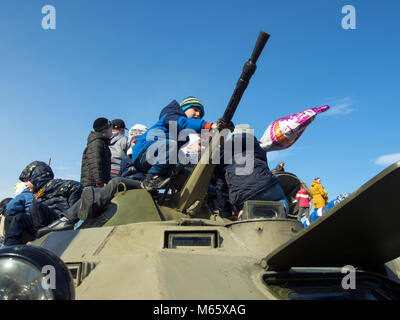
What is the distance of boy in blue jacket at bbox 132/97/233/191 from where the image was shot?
15.4ft

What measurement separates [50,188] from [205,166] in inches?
145

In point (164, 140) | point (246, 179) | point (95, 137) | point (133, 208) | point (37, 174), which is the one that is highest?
point (95, 137)

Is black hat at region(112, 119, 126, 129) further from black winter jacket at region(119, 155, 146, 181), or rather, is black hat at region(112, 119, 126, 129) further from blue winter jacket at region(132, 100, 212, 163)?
blue winter jacket at region(132, 100, 212, 163)

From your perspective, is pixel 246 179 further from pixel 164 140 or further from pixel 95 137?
pixel 95 137

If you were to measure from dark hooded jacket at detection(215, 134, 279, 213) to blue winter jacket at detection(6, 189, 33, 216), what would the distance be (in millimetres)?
3643

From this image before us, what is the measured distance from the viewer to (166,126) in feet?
17.3

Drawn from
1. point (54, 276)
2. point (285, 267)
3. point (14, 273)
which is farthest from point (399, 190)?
point (14, 273)

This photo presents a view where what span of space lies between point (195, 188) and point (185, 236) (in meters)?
1.59

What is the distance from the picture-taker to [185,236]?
2.90 m

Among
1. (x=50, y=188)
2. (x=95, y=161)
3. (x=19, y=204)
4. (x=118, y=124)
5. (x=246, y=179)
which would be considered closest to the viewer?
(x=246, y=179)

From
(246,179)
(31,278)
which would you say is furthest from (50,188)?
(31,278)
